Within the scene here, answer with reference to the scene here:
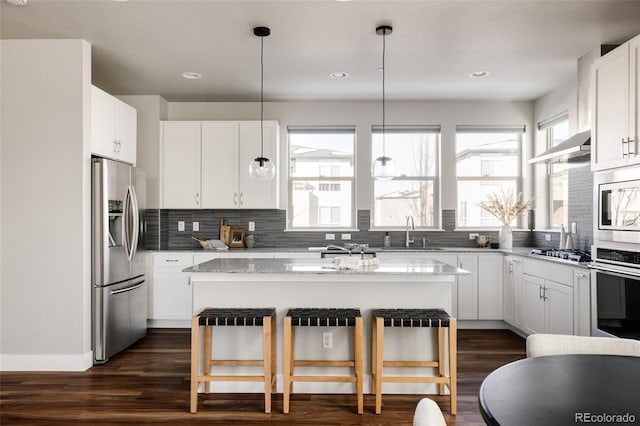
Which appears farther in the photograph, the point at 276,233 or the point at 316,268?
the point at 276,233

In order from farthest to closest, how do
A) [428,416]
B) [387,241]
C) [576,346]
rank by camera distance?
1. [387,241]
2. [576,346]
3. [428,416]

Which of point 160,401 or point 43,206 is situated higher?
point 43,206

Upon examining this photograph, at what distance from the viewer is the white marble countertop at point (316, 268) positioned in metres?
3.06

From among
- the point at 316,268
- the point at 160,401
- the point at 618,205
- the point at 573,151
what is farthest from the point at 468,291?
the point at 160,401

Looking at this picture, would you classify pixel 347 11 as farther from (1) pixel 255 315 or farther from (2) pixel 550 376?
(2) pixel 550 376

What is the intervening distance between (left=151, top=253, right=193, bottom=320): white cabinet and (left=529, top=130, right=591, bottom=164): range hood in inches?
155

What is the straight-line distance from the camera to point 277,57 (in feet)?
13.6

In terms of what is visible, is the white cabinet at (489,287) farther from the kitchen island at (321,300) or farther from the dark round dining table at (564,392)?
the dark round dining table at (564,392)

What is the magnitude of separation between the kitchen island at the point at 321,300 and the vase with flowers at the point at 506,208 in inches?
94.6

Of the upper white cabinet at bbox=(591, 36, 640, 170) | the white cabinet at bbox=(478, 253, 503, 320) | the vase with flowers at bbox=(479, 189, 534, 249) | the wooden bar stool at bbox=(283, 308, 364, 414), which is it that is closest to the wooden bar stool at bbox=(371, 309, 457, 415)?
the wooden bar stool at bbox=(283, 308, 364, 414)

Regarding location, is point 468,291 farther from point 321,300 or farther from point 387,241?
point 321,300

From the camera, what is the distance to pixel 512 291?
4.88 metres

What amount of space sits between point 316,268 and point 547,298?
7.56 ft

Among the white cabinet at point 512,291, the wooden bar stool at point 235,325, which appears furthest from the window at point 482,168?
the wooden bar stool at point 235,325
